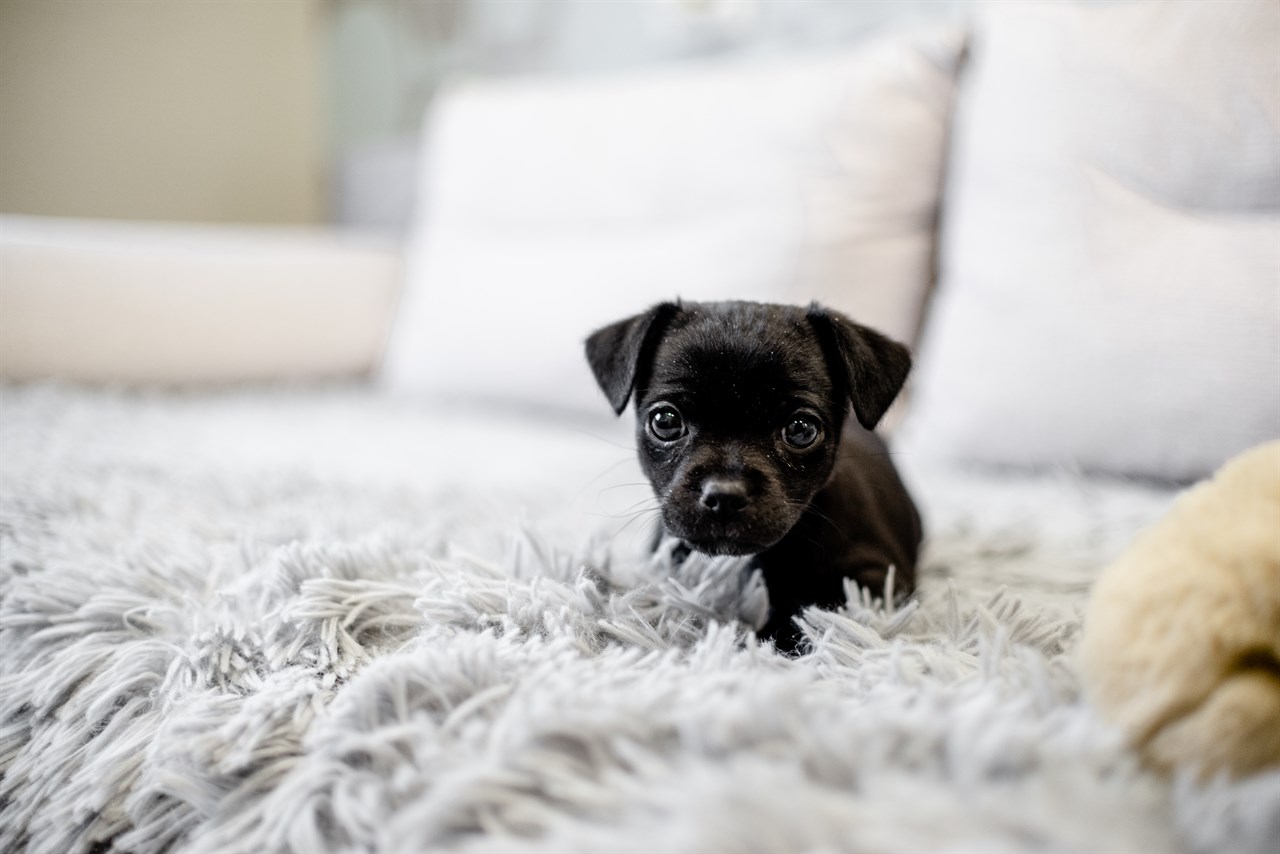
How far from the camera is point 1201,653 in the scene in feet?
1.75

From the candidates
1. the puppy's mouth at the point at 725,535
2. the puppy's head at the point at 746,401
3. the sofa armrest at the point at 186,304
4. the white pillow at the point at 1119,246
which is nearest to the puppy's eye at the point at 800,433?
the puppy's head at the point at 746,401

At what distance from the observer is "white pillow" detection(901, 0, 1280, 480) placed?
117 cm

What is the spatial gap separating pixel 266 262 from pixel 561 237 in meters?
0.79

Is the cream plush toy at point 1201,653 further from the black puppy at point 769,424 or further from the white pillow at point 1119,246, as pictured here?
the white pillow at point 1119,246

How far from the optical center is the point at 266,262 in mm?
2051

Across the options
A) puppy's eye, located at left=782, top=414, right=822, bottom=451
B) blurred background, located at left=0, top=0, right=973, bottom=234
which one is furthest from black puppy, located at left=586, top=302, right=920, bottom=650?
blurred background, located at left=0, top=0, right=973, bottom=234

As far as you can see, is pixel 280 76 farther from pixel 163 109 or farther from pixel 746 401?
pixel 746 401

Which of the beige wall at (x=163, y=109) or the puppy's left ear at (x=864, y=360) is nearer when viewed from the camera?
the puppy's left ear at (x=864, y=360)

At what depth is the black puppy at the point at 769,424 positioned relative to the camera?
3.03 feet

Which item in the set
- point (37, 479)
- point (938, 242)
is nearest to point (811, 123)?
point (938, 242)

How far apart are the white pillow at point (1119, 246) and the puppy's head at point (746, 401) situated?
0.46 m

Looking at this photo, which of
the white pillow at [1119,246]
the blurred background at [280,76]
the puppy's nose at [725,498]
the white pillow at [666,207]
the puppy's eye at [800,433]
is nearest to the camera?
the puppy's nose at [725,498]

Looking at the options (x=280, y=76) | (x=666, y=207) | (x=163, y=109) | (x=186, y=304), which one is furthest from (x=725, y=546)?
(x=280, y=76)

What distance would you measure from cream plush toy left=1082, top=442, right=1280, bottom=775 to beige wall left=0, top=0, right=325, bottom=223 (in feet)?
10.4
